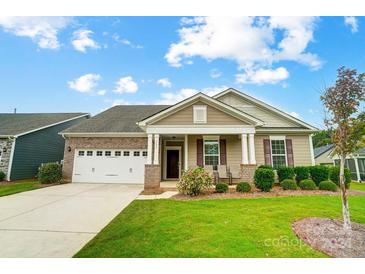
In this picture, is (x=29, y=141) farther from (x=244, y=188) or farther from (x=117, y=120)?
(x=244, y=188)

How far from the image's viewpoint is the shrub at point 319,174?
9148 mm

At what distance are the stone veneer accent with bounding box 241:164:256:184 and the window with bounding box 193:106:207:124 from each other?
3.14m

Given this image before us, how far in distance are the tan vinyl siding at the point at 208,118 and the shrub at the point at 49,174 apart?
291 inches

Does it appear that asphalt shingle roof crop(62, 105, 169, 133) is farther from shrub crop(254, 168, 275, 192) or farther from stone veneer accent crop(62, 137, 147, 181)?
shrub crop(254, 168, 275, 192)

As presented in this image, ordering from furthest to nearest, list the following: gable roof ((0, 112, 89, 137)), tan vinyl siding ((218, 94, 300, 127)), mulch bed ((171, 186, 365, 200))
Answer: gable roof ((0, 112, 89, 137)) → tan vinyl siding ((218, 94, 300, 127)) → mulch bed ((171, 186, 365, 200))

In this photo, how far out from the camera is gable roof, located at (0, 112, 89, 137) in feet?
47.9

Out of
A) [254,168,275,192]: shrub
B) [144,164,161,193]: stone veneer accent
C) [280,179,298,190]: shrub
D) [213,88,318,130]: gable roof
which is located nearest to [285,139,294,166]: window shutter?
[213,88,318,130]: gable roof

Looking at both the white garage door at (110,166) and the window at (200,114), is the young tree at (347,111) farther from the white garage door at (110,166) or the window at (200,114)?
→ the white garage door at (110,166)

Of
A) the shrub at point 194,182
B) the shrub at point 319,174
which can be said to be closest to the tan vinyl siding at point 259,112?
the shrub at point 319,174

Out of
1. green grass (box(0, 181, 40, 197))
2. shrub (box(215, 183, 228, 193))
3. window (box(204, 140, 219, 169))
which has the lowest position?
green grass (box(0, 181, 40, 197))

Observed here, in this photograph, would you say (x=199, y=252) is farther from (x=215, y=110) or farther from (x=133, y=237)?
(x=215, y=110)

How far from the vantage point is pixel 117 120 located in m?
15.1
